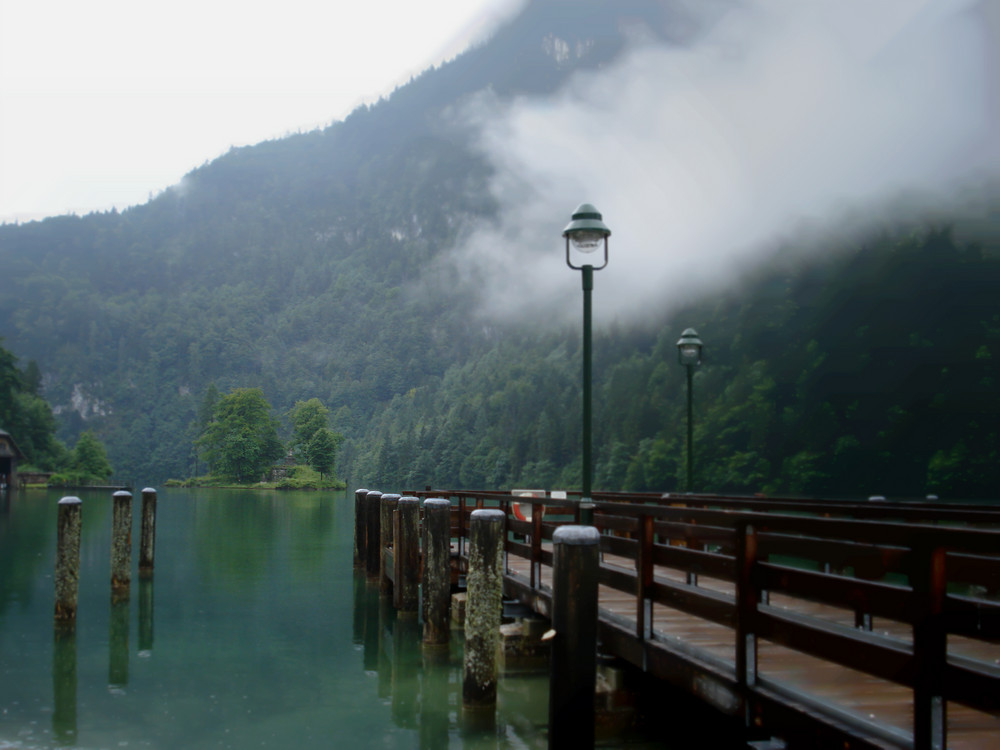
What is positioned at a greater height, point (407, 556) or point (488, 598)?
point (488, 598)

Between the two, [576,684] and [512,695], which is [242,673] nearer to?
[512,695]

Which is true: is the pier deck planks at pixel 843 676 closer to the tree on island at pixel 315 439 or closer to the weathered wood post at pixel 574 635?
the weathered wood post at pixel 574 635

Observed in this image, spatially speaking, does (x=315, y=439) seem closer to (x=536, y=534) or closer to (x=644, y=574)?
(x=536, y=534)

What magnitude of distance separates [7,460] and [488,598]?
8305 centimetres

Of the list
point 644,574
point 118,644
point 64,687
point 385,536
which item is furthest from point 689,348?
point 64,687

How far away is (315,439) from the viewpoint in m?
108

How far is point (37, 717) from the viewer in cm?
967

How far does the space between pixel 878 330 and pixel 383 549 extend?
193 ft

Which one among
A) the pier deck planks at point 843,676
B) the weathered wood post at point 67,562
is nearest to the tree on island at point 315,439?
the weathered wood post at point 67,562

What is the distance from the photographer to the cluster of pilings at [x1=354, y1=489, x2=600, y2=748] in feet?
18.7

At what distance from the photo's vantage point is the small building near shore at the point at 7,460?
76.9 m

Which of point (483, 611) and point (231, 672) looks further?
point (231, 672)

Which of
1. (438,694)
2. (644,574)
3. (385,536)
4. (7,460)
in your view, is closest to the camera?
(644,574)

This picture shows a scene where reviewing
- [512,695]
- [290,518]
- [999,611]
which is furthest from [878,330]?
[999,611]
